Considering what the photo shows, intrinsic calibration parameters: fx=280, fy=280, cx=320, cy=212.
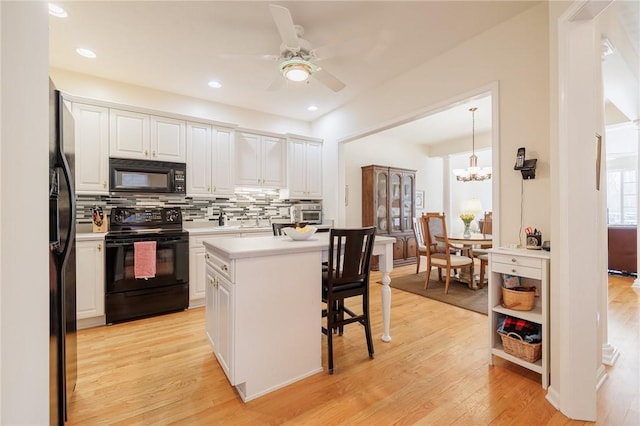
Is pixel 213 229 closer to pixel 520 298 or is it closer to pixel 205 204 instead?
pixel 205 204

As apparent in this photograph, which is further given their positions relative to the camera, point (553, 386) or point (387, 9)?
point (387, 9)

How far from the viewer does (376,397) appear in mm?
1793

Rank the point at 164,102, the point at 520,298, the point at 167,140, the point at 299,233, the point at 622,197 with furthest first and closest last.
A: the point at 622,197, the point at 164,102, the point at 167,140, the point at 299,233, the point at 520,298

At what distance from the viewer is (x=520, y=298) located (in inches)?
80.7

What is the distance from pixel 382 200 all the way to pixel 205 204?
3.36 meters

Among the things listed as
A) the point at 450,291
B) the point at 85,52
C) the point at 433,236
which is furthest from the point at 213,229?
the point at 450,291

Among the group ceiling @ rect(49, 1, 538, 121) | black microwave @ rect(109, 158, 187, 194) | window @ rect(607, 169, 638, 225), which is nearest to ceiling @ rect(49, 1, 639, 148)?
ceiling @ rect(49, 1, 538, 121)

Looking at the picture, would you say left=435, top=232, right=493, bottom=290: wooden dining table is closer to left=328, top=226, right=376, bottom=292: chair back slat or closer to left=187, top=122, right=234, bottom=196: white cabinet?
left=328, top=226, right=376, bottom=292: chair back slat

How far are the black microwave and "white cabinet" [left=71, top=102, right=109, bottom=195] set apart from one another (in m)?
0.09

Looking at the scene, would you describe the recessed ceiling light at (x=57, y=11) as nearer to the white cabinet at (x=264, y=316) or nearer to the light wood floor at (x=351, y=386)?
the white cabinet at (x=264, y=316)

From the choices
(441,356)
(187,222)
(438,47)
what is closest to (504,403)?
(441,356)
